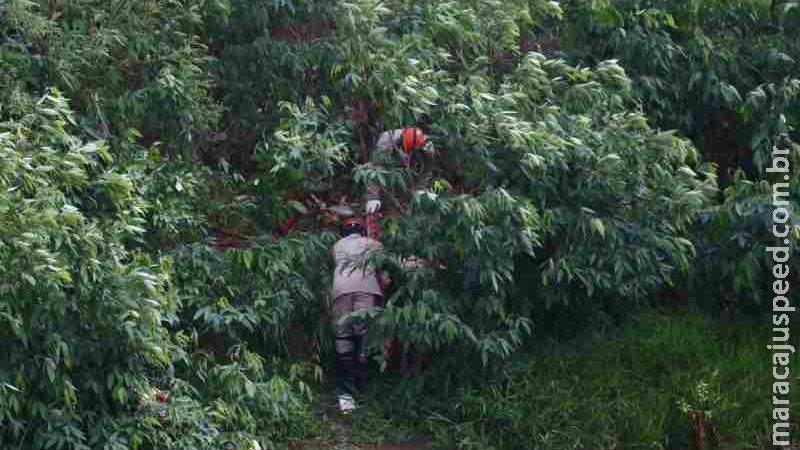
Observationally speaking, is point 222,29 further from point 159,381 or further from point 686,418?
point 686,418

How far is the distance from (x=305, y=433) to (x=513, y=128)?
7.03 feet

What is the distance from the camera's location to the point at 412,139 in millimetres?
8297

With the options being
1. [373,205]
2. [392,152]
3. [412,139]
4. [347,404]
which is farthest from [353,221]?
[347,404]

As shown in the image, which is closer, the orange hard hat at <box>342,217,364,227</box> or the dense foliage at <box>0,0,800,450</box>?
the dense foliage at <box>0,0,800,450</box>

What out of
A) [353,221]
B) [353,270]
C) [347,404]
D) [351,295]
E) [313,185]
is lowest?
[347,404]

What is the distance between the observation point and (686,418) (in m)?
7.80

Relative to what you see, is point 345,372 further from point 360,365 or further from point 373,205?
point 373,205

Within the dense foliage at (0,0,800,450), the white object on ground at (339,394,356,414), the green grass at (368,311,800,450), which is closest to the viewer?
the dense foliage at (0,0,800,450)

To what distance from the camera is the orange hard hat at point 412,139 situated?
8289 millimetres

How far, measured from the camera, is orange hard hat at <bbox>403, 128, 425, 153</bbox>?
8289mm

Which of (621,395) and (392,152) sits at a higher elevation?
(392,152)

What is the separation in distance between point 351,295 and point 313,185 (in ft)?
2.55

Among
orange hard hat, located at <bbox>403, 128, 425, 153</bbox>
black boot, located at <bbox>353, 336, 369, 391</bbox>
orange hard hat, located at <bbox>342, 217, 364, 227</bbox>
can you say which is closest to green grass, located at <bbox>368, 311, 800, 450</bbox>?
black boot, located at <bbox>353, 336, 369, 391</bbox>

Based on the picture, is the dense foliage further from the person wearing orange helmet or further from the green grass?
the green grass
